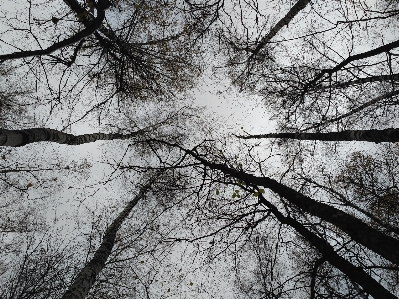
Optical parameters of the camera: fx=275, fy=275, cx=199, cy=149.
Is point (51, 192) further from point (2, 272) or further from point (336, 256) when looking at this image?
point (336, 256)

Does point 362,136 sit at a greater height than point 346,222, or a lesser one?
greater

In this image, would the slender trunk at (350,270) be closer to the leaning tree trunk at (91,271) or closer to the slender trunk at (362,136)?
the slender trunk at (362,136)

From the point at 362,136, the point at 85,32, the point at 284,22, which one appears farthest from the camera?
the point at 284,22

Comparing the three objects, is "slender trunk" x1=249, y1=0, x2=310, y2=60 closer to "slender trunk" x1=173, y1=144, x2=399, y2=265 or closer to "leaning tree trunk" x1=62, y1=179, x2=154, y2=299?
"slender trunk" x1=173, y1=144, x2=399, y2=265

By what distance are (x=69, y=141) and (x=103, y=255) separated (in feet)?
8.90

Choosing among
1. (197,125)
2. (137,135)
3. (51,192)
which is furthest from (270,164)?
(51,192)

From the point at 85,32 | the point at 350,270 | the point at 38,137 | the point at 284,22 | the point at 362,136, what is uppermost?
the point at 284,22

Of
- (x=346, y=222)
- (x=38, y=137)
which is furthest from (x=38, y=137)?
(x=346, y=222)

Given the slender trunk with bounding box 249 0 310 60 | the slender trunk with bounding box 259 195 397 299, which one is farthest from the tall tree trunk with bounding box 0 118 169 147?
the slender trunk with bounding box 249 0 310 60

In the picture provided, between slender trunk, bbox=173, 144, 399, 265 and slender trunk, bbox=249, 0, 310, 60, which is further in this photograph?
slender trunk, bbox=249, 0, 310, 60

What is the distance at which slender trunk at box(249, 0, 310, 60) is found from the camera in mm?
7109

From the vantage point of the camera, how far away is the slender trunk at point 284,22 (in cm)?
711

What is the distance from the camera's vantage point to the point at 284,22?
7859mm

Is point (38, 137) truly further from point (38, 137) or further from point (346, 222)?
point (346, 222)
